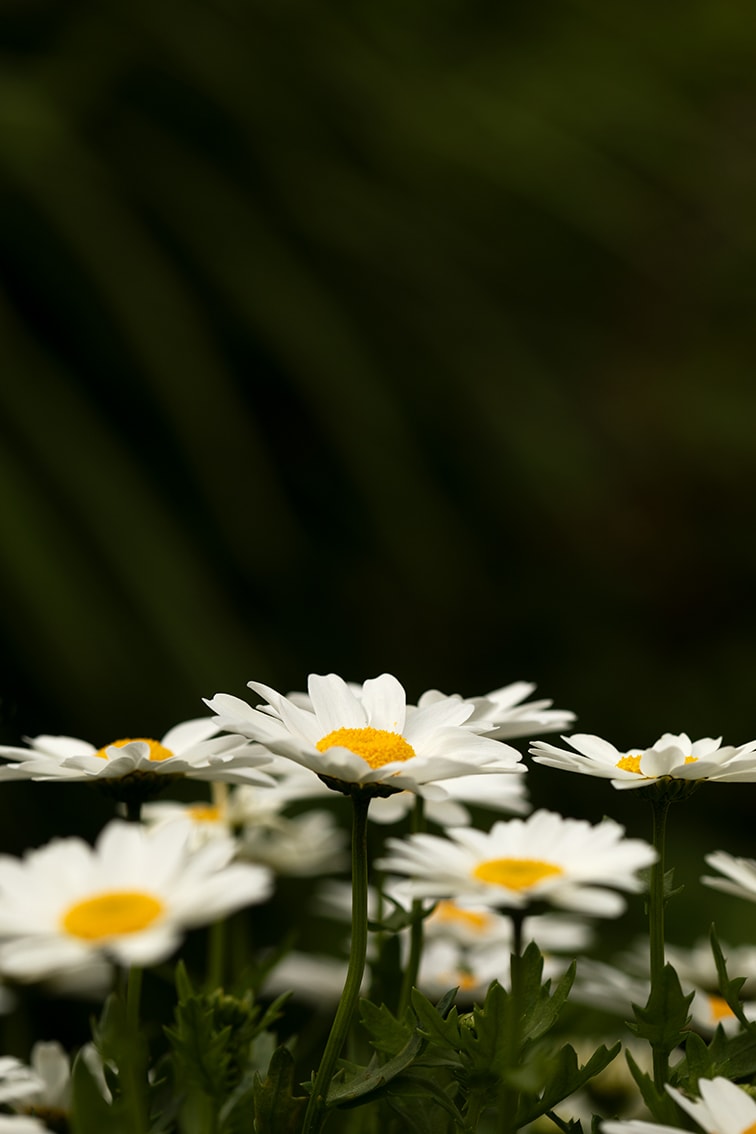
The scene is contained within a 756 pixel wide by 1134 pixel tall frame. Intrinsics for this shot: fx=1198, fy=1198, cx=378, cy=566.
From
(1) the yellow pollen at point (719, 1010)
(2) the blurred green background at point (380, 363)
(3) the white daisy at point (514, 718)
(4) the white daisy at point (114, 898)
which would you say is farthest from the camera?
(2) the blurred green background at point (380, 363)

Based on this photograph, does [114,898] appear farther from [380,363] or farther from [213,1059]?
[380,363]

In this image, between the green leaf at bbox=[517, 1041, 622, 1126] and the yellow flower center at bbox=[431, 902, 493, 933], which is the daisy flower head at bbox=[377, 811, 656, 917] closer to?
the green leaf at bbox=[517, 1041, 622, 1126]

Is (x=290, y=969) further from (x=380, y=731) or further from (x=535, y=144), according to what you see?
(x=535, y=144)

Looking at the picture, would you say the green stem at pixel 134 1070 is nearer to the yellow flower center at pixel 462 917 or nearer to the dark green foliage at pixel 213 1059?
the dark green foliage at pixel 213 1059

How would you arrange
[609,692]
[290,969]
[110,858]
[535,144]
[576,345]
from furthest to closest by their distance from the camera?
[576,345] → [609,692] → [535,144] → [290,969] → [110,858]

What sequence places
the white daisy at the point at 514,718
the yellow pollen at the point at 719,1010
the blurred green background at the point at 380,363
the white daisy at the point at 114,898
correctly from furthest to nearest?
the blurred green background at the point at 380,363
the yellow pollen at the point at 719,1010
the white daisy at the point at 514,718
the white daisy at the point at 114,898

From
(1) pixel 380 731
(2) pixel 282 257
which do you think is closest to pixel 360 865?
(1) pixel 380 731

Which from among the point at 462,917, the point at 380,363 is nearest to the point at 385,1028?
the point at 462,917

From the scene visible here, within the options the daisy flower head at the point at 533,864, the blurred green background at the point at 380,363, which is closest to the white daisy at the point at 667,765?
the daisy flower head at the point at 533,864
